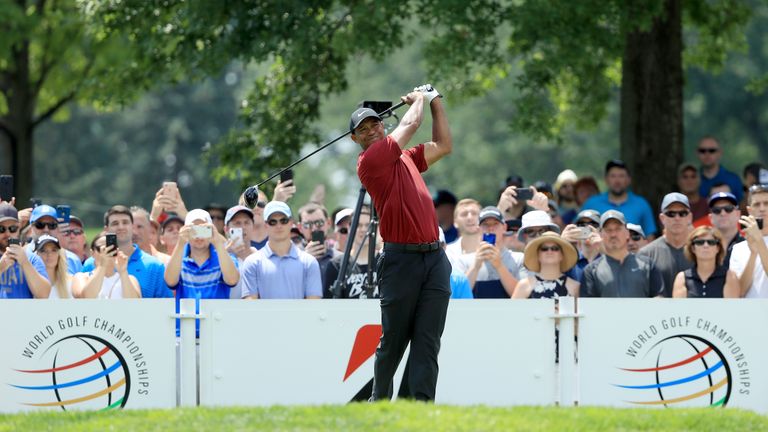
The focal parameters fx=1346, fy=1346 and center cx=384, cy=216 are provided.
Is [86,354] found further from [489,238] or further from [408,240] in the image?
[489,238]

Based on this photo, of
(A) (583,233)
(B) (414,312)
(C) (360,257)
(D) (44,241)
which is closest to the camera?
(B) (414,312)

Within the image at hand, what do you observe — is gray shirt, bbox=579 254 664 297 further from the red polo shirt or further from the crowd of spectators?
the red polo shirt

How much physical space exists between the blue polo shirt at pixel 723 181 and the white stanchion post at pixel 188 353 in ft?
23.1

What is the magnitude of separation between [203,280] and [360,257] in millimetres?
1312

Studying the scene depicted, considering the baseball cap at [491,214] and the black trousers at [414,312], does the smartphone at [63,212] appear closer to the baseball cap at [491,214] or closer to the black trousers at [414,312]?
the baseball cap at [491,214]

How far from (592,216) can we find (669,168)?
527cm

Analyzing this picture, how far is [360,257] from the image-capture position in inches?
425

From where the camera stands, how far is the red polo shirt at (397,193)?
774 centimetres

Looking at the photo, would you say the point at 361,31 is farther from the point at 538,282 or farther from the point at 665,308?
the point at 665,308

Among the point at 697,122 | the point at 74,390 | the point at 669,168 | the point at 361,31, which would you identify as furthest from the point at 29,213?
the point at 697,122

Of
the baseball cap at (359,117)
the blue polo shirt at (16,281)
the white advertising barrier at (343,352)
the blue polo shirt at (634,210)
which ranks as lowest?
the white advertising barrier at (343,352)

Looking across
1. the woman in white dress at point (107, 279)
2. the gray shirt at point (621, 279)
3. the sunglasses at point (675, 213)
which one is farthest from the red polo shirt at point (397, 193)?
the sunglasses at point (675, 213)

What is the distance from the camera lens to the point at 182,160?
58.7m

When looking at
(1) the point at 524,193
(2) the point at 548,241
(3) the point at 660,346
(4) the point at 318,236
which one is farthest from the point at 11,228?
(3) the point at 660,346
